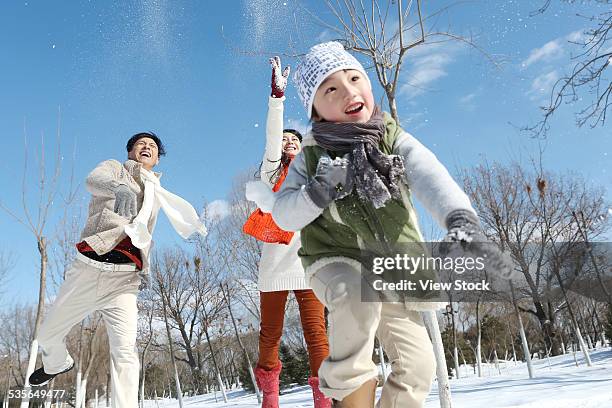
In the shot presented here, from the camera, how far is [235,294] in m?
16.7

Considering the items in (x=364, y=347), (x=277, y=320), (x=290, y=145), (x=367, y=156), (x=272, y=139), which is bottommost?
(x=364, y=347)

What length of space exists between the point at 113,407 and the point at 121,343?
39cm

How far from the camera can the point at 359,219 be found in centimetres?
159

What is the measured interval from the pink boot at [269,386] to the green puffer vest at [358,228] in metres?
1.47

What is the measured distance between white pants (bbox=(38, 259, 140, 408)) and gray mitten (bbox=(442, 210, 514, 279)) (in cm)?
254

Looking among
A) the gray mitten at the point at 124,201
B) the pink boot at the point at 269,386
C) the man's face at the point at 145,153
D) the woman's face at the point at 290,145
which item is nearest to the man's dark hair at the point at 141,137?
the man's face at the point at 145,153

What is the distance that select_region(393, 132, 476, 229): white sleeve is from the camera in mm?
1309

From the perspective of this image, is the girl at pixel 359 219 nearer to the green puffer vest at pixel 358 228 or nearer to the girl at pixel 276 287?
the green puffer vest at pixel 358 228

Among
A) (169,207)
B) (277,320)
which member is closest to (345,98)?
(277,320)

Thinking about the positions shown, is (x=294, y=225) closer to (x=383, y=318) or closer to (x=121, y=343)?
(x=383, y=318)

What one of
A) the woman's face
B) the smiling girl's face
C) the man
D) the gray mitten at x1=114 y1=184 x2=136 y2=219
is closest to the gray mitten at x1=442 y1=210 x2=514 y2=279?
the smiling girl's face

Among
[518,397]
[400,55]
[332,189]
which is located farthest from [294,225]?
[518,397]

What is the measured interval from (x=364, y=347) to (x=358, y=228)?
0.41m

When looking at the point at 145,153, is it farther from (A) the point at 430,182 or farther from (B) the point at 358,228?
(A) the point at 430,182
